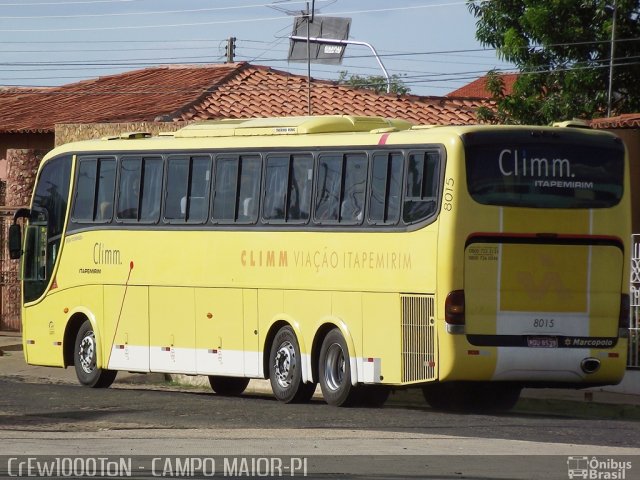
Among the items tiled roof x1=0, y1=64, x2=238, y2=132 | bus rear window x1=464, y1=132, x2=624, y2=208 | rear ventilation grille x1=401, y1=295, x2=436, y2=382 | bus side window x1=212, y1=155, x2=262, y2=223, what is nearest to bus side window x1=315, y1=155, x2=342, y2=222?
bus side window x1=212, y1=155, x2=262, y2=223

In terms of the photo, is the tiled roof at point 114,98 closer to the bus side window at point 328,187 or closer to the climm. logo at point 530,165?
the bus side window at point 328,187

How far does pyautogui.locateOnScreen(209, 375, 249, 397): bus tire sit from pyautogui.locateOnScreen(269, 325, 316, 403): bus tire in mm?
2895

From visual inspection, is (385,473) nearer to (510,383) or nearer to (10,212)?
(510,383)

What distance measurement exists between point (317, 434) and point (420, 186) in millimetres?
3773

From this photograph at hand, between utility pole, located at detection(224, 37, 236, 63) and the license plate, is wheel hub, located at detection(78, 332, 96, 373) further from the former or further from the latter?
utility pole, located at detection(224, 37, 236, 63)

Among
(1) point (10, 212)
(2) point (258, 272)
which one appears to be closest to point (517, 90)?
(1) point (10, 212)

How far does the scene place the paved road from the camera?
13039mm

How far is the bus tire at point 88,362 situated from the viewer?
22734mm

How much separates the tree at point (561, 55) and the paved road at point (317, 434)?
47.6ft

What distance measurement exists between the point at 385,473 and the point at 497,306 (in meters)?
5.57

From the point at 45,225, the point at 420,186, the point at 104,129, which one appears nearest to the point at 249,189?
the point at 420,186

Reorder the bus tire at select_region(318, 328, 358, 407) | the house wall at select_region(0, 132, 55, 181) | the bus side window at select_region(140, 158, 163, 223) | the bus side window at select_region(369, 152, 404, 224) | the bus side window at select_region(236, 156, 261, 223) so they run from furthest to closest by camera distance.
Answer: the house wall at select_region(0, 132, 55, 181) < the bus side window at select_region(140, 158, 163, 223) < the bus side window at select_region(236, 156, 261, 223) < the bus tire at select_region(318, 328, 358, 407) < the bus side window at select_region(369, 152, 404, 224)

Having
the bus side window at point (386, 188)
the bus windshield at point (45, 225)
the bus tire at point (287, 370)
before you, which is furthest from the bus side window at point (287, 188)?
the bus windshield at point (45, 225)

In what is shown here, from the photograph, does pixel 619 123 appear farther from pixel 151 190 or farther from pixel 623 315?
pixel 151 190
